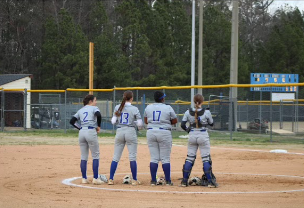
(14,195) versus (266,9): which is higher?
(266,9)

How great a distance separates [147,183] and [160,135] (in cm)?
114

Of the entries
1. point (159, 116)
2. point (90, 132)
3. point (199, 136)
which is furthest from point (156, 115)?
point (90, 132)

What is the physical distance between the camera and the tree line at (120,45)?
52.4 metres

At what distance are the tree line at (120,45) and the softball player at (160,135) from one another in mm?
38840

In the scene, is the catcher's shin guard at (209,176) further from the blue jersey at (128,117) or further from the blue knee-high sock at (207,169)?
the blue jersey at (128,117)

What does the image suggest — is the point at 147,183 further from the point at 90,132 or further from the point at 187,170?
the point at 90,132

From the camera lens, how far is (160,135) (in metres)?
11.8

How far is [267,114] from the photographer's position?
3522 centimetres

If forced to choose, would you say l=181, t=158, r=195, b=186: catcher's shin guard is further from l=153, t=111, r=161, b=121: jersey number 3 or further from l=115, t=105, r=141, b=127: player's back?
l=115, t=105, r=141, b=127: player's back

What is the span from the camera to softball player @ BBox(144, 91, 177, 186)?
1184cm

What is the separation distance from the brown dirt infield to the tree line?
33.0 metres

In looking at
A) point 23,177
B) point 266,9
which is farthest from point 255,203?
point 266,9

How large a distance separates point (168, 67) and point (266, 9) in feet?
72.1

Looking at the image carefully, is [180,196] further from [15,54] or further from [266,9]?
[266,9]
